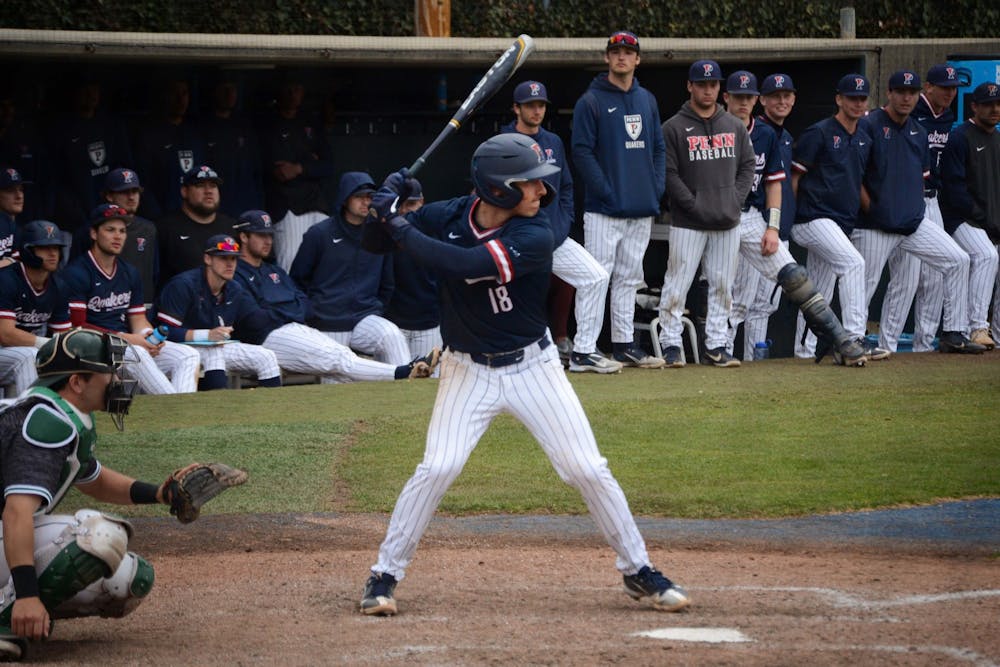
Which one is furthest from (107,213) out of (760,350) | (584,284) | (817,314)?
(760,350)

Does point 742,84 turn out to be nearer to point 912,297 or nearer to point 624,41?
point 624,41

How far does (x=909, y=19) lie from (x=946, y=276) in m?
10.7

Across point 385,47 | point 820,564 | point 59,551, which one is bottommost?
point 820,564

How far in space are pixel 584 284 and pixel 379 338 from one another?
1567 millimetres

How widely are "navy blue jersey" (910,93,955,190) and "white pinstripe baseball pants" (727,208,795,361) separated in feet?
4.89

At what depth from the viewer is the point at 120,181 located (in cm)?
959

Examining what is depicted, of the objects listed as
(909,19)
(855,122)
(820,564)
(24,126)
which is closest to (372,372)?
(24,126)

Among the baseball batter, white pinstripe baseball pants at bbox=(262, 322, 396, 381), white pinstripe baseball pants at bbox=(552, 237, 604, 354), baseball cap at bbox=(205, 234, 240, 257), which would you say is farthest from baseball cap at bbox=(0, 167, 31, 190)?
the baseball batter

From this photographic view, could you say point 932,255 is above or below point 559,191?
below

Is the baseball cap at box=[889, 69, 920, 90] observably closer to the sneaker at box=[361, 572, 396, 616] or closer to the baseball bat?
the baseball bat

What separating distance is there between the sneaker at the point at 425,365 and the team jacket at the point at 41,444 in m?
5.22

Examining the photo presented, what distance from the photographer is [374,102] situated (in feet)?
39.8

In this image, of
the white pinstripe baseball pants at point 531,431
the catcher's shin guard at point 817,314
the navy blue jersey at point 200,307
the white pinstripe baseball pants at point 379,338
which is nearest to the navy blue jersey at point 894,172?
the catcher's shin guard at point 817,314

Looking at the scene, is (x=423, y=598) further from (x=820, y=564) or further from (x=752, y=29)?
(x=752, y=29)
